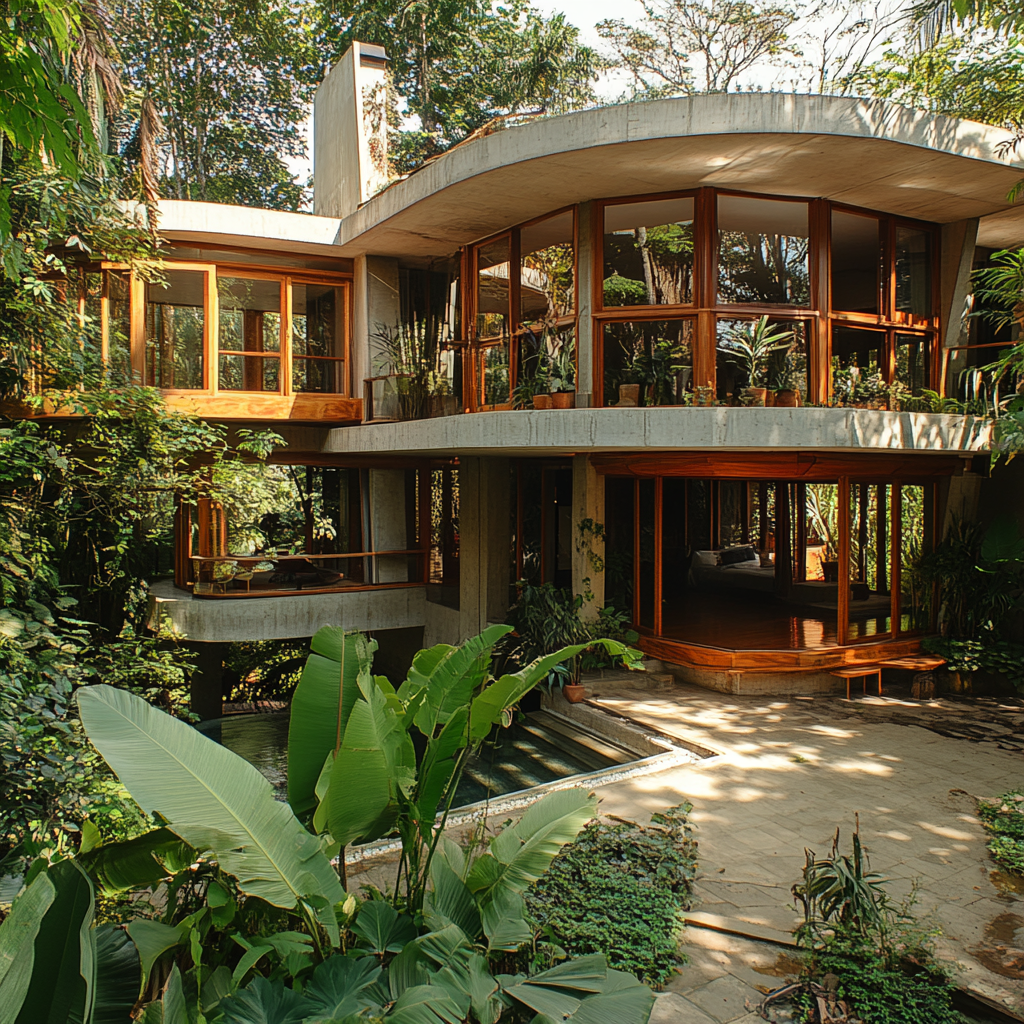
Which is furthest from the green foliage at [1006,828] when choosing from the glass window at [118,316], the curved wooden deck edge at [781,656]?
the glass window at [118,316]

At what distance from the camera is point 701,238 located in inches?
390

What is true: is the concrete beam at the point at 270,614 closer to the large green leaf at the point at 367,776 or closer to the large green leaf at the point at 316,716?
the large green leaf at the point at 316,716

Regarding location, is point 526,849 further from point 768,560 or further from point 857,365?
point 768,560

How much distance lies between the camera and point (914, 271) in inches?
446

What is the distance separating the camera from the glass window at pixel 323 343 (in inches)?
571

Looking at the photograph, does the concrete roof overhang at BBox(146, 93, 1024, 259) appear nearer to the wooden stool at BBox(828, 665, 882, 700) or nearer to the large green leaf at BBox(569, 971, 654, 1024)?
the wooden stool at BBox(828, 665, 882, 700)

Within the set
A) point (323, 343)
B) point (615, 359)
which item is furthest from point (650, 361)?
point (323, 343)

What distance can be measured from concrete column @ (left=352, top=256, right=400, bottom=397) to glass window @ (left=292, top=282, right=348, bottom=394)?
13.3 inches

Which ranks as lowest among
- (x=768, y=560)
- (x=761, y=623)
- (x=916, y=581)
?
(x=761, y=623)


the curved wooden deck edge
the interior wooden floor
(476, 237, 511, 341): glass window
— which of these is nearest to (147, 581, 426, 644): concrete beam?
the interior wooden floor

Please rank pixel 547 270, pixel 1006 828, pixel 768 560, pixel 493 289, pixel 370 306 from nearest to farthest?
pixel 1006 828
pixel 547 270
pixel 493 289
pixel 370 306
pixel 768 560

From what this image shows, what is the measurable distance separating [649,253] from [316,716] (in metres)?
8.57

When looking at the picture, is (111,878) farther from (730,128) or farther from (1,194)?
(730,128)

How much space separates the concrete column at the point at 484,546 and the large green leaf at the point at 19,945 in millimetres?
11059
